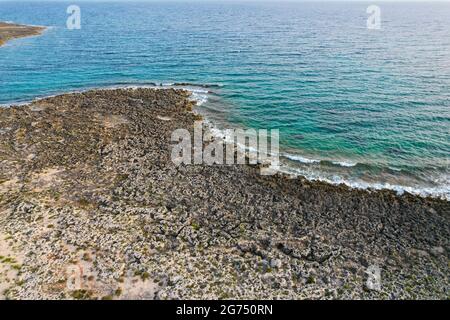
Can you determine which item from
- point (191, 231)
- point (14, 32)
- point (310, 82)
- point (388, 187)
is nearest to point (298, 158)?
point (388, 187)

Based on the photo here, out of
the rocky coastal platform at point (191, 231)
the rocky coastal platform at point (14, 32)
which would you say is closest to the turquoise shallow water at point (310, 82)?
the rocky coastal platform at point (14, 32)

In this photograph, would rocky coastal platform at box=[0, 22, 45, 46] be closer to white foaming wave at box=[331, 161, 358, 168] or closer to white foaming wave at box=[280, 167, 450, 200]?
white foaming wave at box=[280, 167, 450, 200]

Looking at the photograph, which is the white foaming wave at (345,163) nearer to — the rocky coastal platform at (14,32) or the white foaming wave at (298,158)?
the white foaming wave at (298,158)

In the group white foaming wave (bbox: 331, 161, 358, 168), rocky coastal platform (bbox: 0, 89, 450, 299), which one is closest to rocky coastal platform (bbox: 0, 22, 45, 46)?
rocky coastal platform (bbox: 0, 89, 450, 299)

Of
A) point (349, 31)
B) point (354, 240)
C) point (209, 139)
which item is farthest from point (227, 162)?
point (349, 31)
